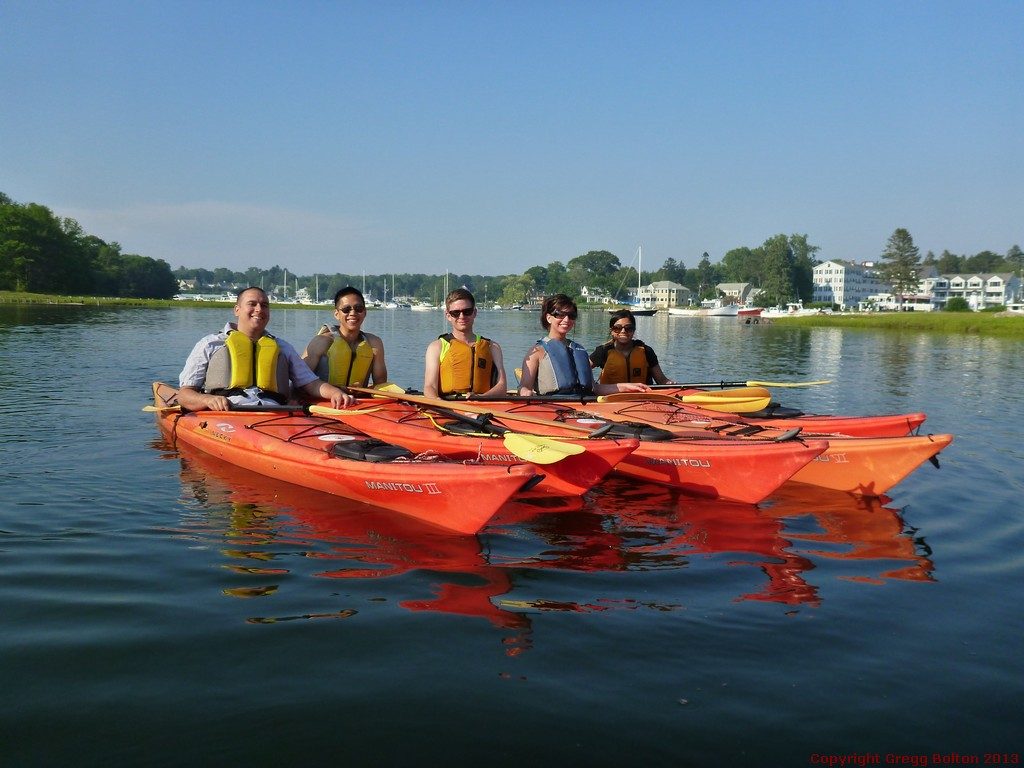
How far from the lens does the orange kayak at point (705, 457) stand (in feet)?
20.1

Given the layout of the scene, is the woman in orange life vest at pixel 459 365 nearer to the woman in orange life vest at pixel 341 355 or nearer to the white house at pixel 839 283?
the woman in orange life vest at pixel 341 355

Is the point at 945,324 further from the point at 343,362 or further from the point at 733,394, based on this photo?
the point at 343,362

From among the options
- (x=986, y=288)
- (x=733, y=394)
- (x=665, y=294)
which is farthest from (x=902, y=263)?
(x=733, y=394)

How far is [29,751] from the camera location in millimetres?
2998

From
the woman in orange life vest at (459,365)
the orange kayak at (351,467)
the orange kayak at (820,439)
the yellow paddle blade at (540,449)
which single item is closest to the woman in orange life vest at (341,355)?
the woman in orange life vest at (459,365)

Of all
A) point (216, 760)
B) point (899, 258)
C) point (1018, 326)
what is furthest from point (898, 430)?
point (899, 258)

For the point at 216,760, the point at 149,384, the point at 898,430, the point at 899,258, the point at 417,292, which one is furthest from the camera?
the point at 417,292

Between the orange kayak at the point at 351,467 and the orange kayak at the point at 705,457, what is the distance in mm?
1230

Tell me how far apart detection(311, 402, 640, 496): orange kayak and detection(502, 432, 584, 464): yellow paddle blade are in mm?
21

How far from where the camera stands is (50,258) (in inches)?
2788

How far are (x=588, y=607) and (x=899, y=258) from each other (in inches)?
3561

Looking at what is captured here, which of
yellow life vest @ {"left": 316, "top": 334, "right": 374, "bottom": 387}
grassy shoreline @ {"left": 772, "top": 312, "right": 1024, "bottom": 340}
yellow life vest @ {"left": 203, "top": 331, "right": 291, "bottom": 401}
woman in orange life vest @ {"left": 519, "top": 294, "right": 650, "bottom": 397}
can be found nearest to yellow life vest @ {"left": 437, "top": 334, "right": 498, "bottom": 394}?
woman in orange life vest @ {"left": 519, "top": 294, "right": 650, "bottom": 397}

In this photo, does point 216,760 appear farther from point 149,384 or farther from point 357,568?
point 149,384

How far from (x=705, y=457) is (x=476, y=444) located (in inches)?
77.7
